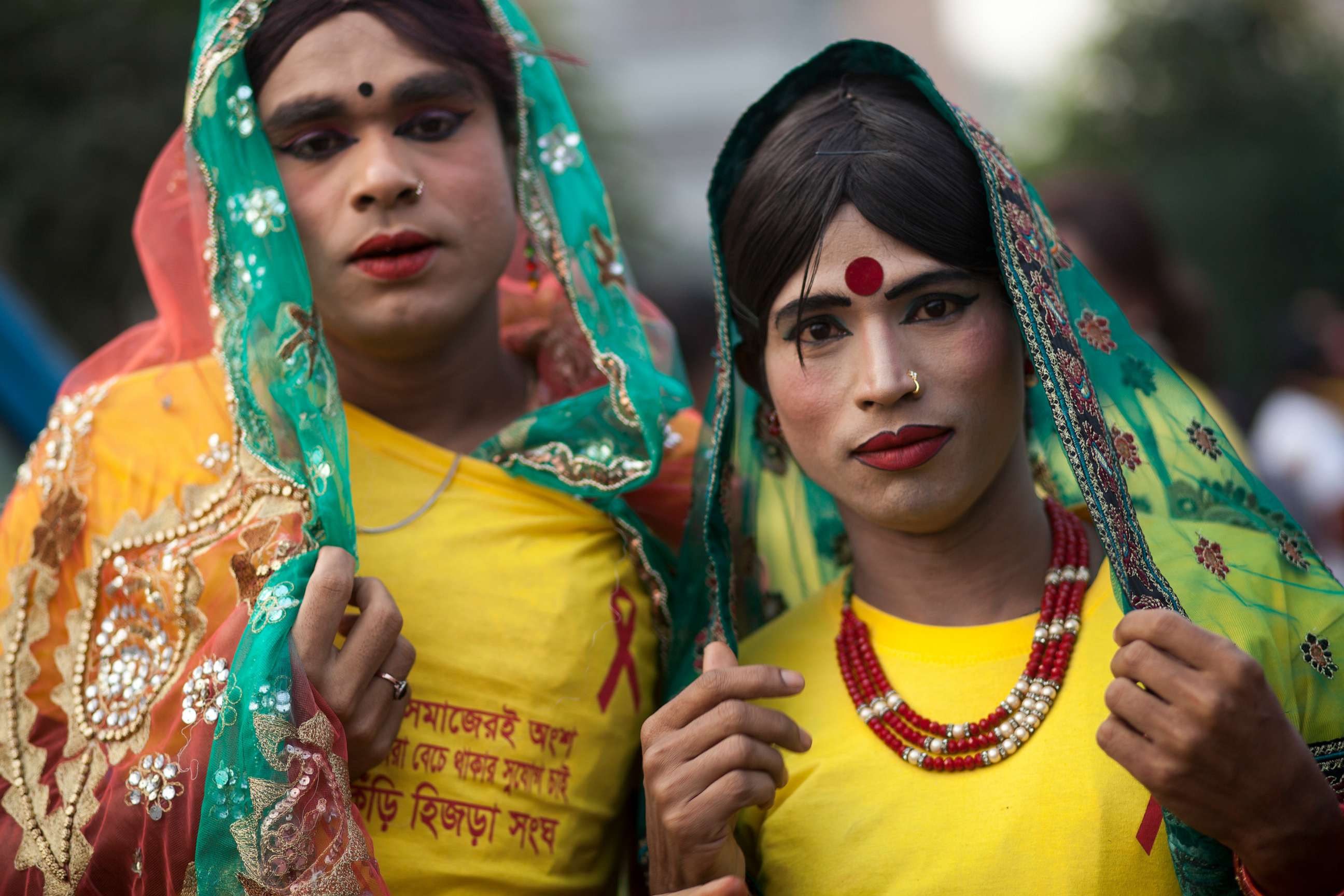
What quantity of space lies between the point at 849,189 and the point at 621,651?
3.15ft

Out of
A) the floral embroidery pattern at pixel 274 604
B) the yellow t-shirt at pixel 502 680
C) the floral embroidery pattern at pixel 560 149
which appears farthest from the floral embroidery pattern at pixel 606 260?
the floral embroidery pattern at pixel 274 604

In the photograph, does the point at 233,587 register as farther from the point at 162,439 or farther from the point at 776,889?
the point at 776,889

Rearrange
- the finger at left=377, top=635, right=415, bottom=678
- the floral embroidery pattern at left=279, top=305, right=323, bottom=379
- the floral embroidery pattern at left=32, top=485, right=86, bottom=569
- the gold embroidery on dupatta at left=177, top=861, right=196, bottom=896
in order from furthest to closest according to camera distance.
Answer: the floral embroidery pattern at left=32, top=485, right=86, bottom=569, the floral embroidery pattern at left=279, top=305, right=323, bottom=379, the finger at left=377, top=635, right=415, bottom=678, the gold embroidery on dupatta at left=177, top=861, right=196, bottom=896

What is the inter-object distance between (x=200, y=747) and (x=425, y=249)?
3.31 feet

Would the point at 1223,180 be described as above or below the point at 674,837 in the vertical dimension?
above

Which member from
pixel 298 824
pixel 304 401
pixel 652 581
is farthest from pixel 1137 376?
pixel 298 824

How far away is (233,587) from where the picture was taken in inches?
91.4

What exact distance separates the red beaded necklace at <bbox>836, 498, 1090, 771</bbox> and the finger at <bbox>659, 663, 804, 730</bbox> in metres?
0.27

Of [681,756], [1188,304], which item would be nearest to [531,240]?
[681,756]

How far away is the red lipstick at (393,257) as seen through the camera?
249 cm

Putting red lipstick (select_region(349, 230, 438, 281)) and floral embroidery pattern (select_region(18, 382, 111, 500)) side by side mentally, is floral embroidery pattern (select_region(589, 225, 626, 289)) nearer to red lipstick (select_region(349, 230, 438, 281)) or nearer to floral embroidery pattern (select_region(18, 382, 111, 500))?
red lipstick (select_region(349, 230, 438, 281))

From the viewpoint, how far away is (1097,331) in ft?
7.52

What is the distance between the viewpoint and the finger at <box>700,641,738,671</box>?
207 cm

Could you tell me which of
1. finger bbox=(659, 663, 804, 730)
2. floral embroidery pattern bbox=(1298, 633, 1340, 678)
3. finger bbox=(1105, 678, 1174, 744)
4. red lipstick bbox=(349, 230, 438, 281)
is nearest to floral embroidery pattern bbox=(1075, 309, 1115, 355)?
floral embroidery pattern bbox=(1298, 633, 1340, 678)
